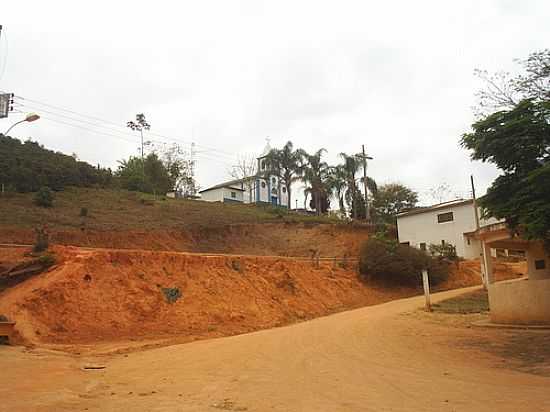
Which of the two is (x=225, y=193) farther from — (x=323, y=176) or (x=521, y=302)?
(x=521, y=302)

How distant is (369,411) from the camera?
6984 millimetres

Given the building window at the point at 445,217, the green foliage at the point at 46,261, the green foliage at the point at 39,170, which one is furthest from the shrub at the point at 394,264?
the green foliage at the point at 39,170

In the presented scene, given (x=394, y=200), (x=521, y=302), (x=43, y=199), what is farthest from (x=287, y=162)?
(x=521, y=302)

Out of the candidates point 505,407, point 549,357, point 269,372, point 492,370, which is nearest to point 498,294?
point 549,357

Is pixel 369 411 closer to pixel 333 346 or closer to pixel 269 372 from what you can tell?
pixel 269 372

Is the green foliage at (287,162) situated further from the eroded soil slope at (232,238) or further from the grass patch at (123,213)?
the eroded soil slope at (232,238)

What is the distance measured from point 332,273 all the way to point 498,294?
13408 mm

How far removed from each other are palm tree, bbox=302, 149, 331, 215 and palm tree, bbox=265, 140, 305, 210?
581 mm

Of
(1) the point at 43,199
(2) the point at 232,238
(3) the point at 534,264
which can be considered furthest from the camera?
(2) the point at 232,238

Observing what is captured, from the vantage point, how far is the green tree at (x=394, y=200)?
55.0m

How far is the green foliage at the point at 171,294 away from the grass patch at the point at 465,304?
11170 millimetres

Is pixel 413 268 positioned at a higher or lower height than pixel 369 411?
higher

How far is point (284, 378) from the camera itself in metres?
9.84

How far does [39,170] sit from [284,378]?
35077mm
